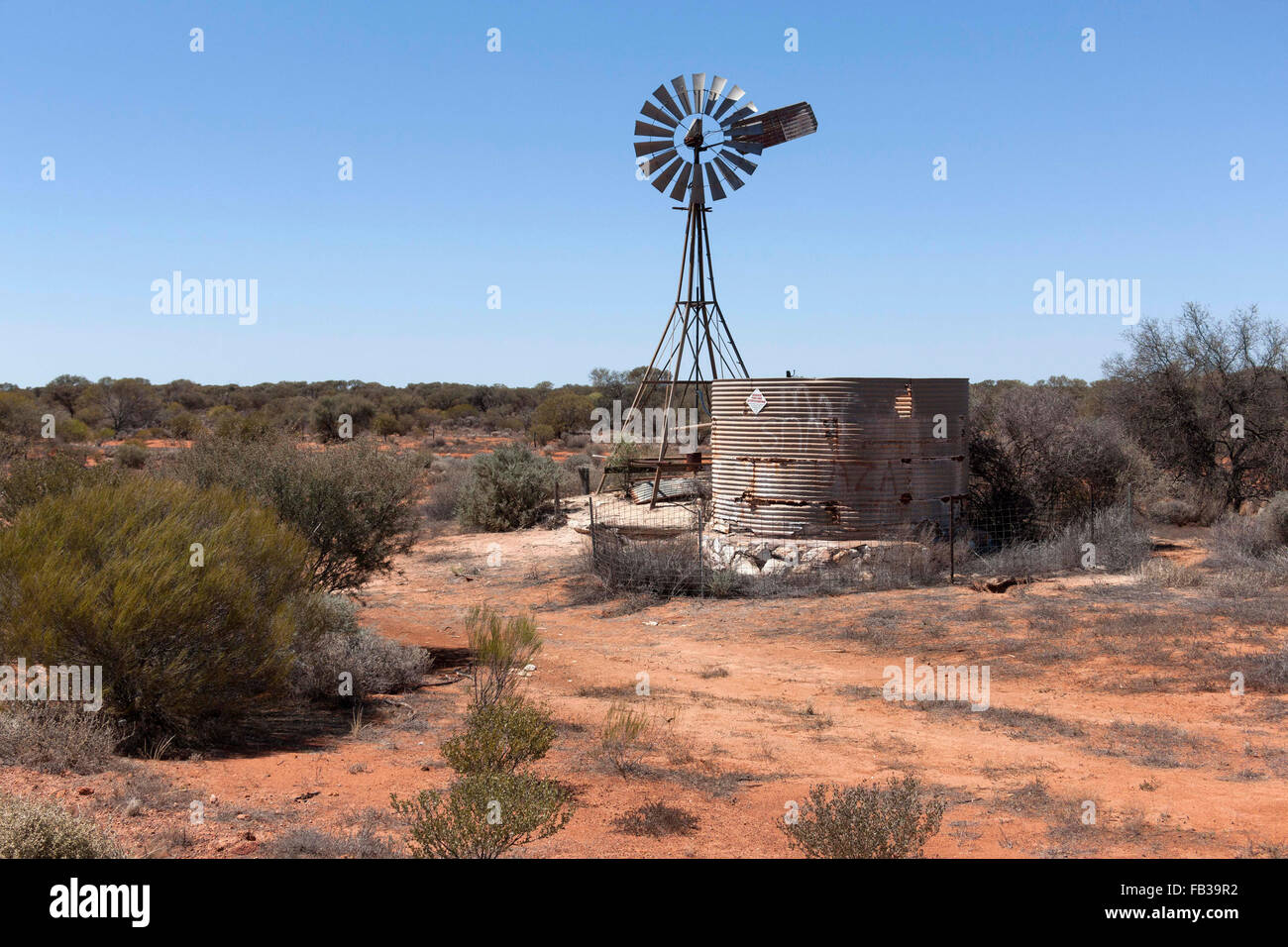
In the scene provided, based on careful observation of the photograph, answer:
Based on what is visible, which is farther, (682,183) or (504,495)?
(504,495)

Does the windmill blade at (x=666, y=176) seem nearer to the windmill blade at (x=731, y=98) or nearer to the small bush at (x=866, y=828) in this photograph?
the windmill blade at (x=731, y=98)

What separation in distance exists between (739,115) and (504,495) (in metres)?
10.5

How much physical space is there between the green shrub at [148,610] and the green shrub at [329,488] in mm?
2908

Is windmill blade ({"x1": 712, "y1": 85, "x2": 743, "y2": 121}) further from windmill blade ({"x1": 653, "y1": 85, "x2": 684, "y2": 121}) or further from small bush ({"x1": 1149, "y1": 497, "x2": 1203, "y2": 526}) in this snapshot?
small bush ({"x1": 1149, "y1": 497, "x2": 1203, "y2": 526})

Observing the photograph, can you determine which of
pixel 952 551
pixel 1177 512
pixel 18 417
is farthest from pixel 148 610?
pixel 18 417

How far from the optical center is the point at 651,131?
20031 mm

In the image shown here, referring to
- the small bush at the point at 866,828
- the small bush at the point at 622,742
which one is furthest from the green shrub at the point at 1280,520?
the small bush at the point at 866,828

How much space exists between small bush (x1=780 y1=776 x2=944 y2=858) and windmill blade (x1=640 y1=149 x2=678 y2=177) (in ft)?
56.1

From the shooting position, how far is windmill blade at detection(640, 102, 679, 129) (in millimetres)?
19812

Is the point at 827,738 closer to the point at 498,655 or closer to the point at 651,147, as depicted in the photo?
the point at 498,655

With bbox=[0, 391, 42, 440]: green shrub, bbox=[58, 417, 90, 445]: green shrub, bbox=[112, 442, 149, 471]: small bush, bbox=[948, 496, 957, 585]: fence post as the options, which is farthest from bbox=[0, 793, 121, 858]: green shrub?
bbox=[58, 417, 90, 445]: green shrub
